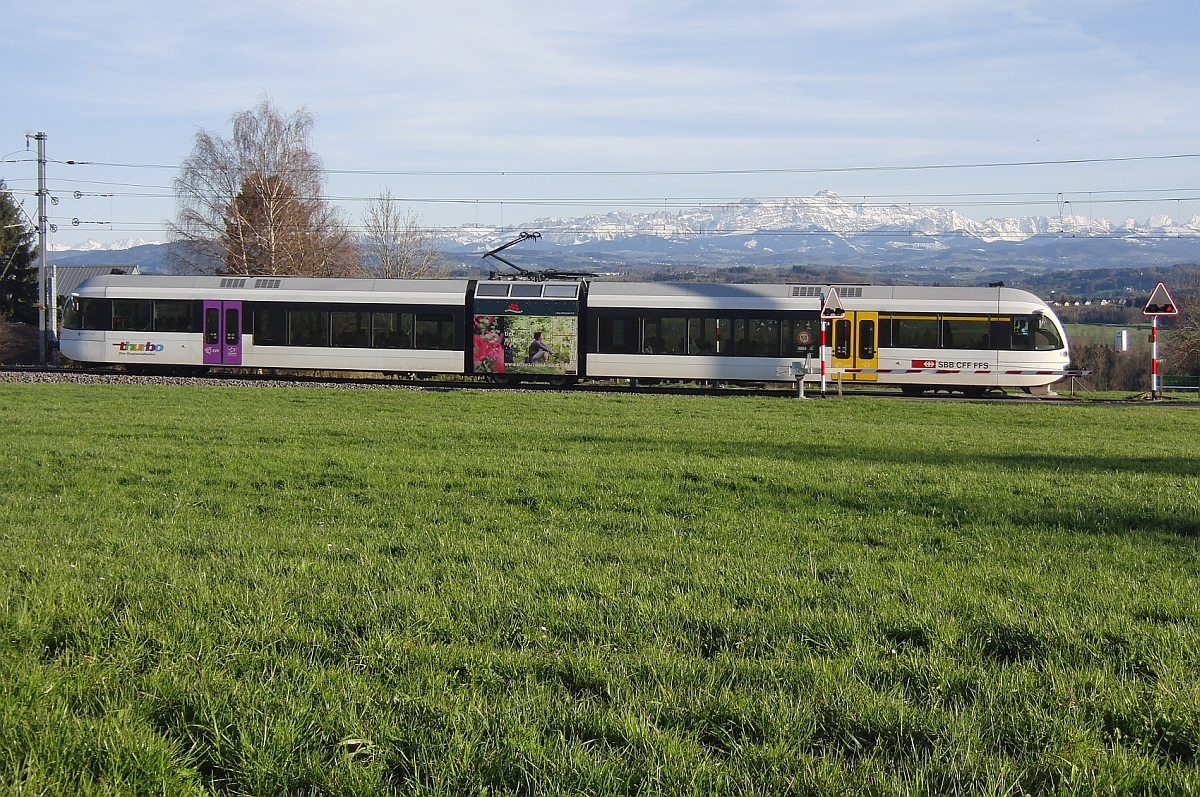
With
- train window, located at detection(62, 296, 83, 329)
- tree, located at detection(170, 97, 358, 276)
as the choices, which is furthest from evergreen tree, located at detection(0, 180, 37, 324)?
train window, located at detection(62, 296, 83, 329)

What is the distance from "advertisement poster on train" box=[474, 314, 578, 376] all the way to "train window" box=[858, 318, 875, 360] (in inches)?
307

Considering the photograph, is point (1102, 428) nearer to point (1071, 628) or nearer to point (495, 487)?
point (495, 487)

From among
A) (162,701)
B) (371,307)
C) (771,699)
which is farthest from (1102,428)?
(371,307)

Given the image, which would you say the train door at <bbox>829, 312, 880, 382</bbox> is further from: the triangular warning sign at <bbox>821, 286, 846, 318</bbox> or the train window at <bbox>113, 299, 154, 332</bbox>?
the train window at <bbox>113, 299, 154, 332</bbox>

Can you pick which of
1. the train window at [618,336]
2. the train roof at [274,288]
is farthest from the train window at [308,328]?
the train window at [618,336]

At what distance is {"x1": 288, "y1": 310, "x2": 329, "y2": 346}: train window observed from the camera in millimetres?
30719

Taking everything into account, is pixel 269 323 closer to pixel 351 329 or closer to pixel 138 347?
pixel 351 329

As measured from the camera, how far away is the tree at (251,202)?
54.8 m

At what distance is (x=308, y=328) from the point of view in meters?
30.8

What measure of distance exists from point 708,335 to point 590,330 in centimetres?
327

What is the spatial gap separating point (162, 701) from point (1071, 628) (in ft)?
13.2

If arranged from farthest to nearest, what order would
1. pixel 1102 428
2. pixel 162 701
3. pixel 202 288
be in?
1. pixel 202 288
2. pixel 1102 428
3. pixel 162 701

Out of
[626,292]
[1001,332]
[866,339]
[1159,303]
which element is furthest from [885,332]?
[626,292]

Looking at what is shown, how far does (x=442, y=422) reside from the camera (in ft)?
53.1
